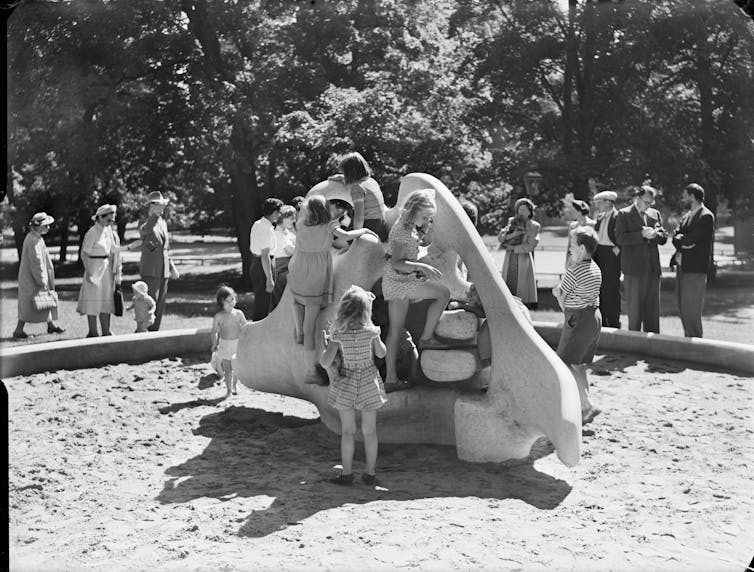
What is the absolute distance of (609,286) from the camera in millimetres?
11969

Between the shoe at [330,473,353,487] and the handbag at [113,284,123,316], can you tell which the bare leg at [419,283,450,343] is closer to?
the shoe at [330,473,353,487]

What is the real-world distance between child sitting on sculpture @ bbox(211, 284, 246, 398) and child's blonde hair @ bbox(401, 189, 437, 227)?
2.67 m

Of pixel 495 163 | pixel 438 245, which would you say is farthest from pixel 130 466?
pixel 495 163

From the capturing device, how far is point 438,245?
24.1ft

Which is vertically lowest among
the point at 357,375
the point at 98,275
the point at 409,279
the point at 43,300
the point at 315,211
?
the point at 357,375

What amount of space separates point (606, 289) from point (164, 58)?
11.2 meters

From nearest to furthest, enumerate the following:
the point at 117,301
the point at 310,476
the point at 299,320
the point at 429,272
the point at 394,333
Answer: the point at 310,476
the point at 429,272
the point at 394,333
the point at 299,320
the point at 117,301

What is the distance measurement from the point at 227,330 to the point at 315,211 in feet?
7.37

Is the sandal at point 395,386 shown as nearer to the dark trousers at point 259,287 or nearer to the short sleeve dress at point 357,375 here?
the short sleeve dress at point 357,375

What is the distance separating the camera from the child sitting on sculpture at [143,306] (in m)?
11.5

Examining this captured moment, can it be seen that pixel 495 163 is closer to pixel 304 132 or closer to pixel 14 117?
pixel 304 132

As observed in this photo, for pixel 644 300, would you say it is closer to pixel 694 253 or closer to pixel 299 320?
pixel 694 253

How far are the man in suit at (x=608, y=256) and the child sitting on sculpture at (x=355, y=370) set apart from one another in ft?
19.0

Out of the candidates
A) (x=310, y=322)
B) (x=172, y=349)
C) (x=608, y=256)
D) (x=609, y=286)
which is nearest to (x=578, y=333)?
(x=310, y=322)
